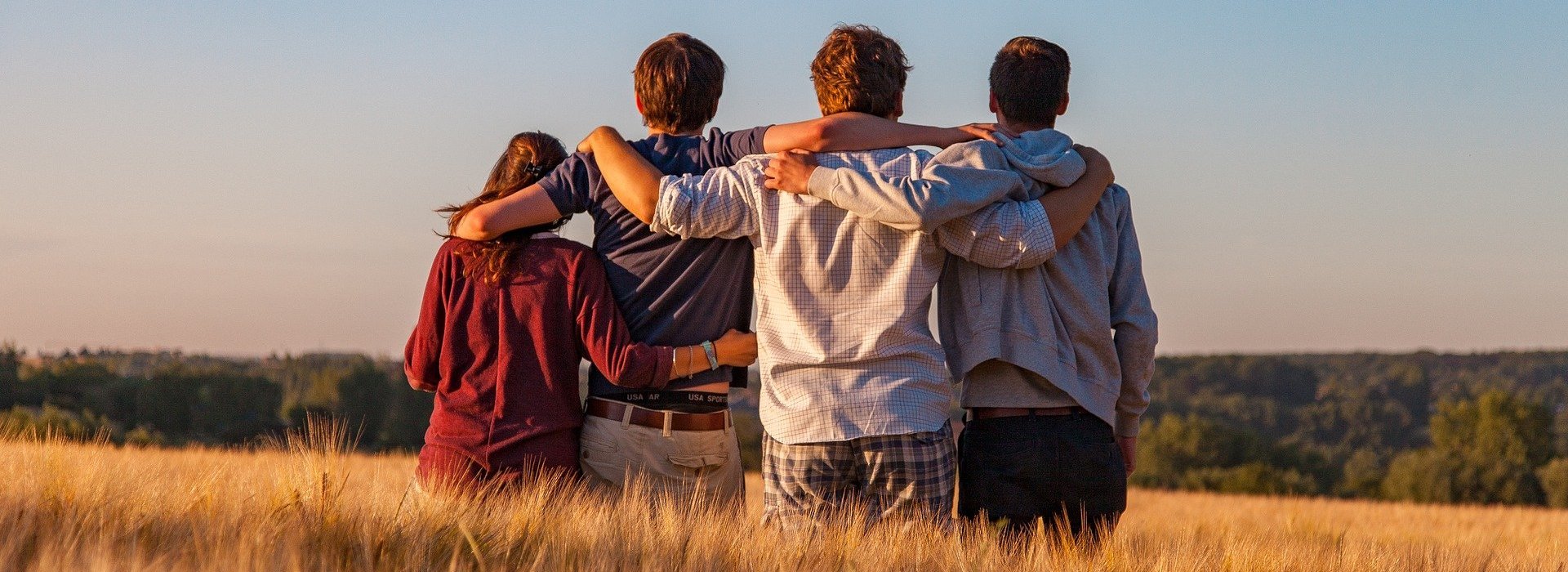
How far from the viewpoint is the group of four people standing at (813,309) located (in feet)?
13.7

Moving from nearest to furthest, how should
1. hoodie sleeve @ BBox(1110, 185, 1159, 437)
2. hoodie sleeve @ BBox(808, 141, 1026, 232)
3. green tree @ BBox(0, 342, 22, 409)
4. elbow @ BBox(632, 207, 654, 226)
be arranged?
hoodie sleeve @ BBox(808, 141, 1026, 232) < elbow @ BBox(632, 207, 654, 226) < hoodie sleeve @ BBox(1110, 185, 1159, 437) < green tree @ BBox(0, 342, 22, 409)

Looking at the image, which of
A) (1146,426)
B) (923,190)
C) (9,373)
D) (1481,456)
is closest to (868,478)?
(923,190)

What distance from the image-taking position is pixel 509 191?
4586mm

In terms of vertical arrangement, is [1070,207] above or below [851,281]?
above

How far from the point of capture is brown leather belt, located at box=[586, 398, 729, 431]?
4434 mm

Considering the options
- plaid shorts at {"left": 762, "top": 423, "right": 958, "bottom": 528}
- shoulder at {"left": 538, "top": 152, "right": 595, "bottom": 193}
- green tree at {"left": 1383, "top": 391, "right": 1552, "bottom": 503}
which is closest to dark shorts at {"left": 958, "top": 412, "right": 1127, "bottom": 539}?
plaid shorts at {"left": 762, "top": 423, "right": 958, "bottom": 528}

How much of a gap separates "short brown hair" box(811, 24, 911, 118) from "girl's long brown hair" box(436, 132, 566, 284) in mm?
1034

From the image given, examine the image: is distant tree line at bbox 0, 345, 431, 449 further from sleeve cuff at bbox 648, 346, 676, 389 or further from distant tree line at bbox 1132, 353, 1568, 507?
sleeve cuff at bbox 648, 346, 676, 389

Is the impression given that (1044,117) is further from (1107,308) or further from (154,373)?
(154,373)

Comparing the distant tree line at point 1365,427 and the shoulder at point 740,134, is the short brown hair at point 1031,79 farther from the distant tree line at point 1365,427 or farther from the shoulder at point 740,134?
the distant tree line at point 1365,427

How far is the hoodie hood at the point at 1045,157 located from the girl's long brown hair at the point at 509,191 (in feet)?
5.14

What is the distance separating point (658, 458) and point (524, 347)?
1.94 feet

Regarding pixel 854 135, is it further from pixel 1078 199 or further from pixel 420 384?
pixel 420 384

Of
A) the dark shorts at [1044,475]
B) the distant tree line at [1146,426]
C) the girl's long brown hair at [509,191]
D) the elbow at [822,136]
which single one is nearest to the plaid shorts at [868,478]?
the dark shorts at [1044,475]
